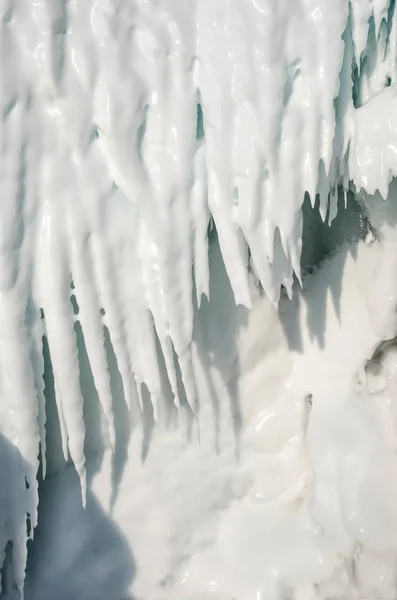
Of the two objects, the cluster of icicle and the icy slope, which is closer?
the cluster of icicle

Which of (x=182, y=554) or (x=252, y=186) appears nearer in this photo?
(x=252, y=186)

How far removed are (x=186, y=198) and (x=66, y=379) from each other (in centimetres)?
62

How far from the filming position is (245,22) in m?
1.70

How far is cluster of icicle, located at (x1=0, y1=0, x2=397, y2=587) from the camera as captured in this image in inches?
66.6

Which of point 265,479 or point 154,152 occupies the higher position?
point 154,152

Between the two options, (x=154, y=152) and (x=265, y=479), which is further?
(x=265, y=479)

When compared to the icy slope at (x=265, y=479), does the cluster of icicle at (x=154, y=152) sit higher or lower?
higher

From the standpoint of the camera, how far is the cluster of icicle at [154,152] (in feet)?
5.55

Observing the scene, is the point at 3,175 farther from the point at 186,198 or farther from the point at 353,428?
the point at 353,428

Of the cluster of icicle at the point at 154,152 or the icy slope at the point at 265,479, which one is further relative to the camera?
the icy slope at the point at 265,479

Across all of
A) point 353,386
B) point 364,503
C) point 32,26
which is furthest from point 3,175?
point 364,503

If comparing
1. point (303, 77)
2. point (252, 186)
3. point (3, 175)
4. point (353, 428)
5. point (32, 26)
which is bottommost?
point (353, 428)

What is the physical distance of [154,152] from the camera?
176 cm

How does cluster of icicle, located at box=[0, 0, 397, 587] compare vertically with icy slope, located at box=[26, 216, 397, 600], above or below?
above
